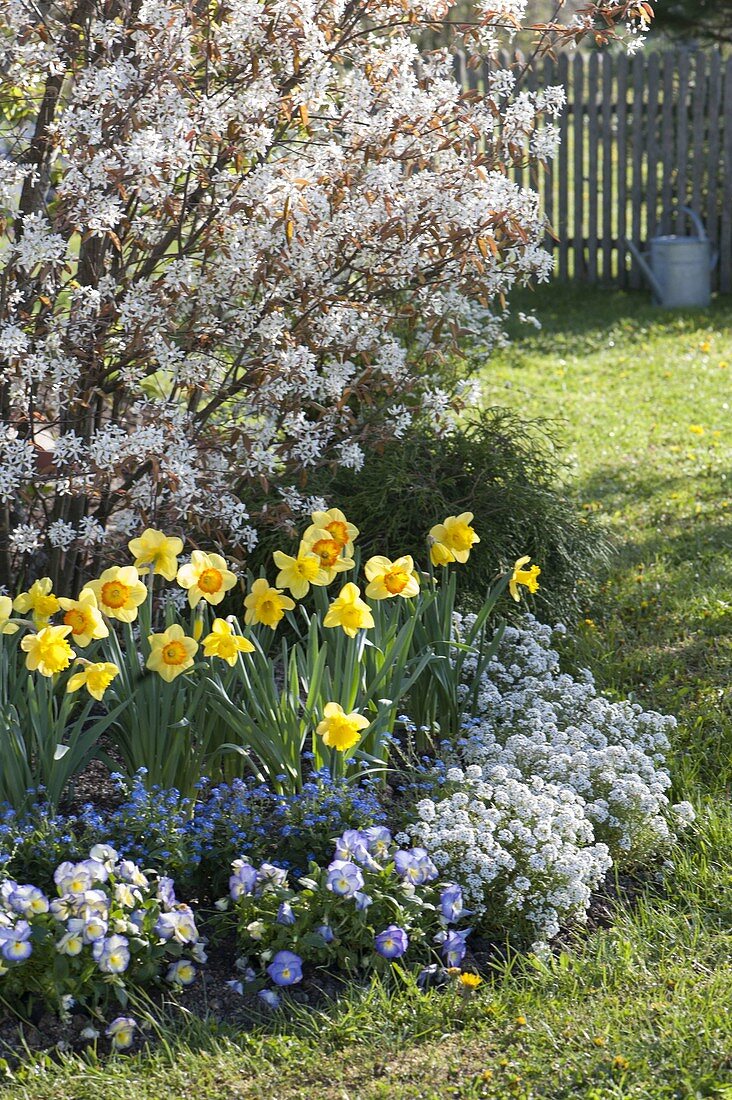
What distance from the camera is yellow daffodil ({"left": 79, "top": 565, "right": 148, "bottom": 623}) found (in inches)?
106

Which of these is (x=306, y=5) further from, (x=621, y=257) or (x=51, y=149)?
(x=621, y=257)

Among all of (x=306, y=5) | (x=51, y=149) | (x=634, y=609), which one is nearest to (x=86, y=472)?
(x=51, y=149)

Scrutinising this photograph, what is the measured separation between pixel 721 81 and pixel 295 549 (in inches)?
293

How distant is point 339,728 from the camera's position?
2617 millimetres

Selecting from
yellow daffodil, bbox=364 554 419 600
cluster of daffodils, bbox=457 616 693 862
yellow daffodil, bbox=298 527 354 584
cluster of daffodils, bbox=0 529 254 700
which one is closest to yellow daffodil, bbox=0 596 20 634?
cluster of daffodils, bbox=0 529 254 700

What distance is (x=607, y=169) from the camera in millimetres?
10062

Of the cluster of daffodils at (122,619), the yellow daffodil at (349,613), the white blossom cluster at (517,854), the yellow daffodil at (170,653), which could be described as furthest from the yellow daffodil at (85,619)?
the white blossom cluster at (517,854)

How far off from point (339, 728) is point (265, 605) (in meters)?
0.38

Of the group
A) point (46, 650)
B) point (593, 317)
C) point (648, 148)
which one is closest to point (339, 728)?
point (46, 650)

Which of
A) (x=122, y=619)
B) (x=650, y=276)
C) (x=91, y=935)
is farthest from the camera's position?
(x=650, y=276)

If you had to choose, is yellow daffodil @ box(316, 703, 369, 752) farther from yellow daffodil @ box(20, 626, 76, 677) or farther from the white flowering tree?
the white flowering tree

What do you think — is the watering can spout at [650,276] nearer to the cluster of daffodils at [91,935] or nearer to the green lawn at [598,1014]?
the green lawn at [598,1014]

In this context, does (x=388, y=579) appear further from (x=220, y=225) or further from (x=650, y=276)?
(x=650, y=276)

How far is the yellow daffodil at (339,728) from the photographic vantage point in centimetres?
261
